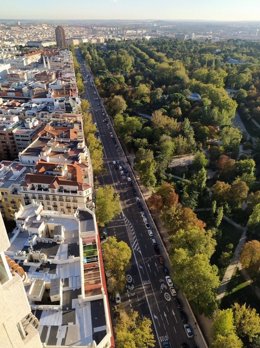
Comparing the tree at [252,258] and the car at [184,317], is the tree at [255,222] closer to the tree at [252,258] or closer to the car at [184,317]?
the tree at [252,258]

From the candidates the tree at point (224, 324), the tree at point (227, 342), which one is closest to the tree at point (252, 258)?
the tree at point (224, 324)

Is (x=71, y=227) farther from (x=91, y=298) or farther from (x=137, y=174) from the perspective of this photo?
(x=137, y=174)

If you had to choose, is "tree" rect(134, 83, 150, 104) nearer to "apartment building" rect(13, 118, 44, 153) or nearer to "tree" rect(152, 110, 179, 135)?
"tree" rect(152, 110, 179, 135)

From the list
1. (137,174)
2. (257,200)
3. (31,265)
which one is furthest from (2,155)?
(257,200)

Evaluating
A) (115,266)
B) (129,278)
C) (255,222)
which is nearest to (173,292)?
(129,278)

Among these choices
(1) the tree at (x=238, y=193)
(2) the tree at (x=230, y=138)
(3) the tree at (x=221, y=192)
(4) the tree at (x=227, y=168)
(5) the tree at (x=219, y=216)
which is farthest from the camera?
(2) the tree at (x=230, y=138)
